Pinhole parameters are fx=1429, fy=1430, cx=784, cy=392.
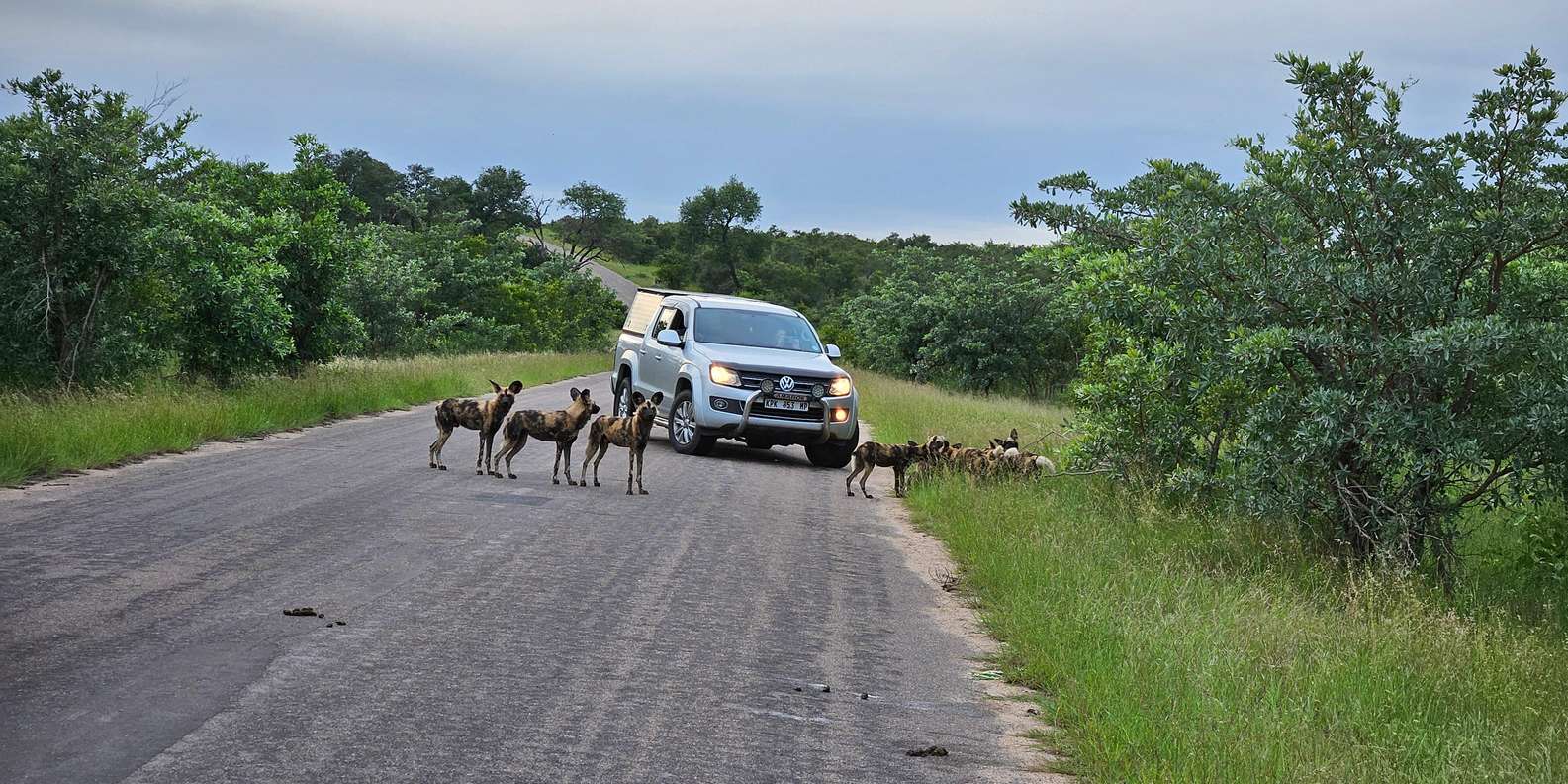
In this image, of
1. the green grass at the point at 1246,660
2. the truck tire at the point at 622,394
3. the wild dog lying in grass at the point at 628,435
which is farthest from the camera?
the truck tire at the point at 622,394

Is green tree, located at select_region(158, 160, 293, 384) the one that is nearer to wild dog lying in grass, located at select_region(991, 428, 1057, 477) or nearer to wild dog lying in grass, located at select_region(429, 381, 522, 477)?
wild dog lying in grass, located at select_region(429, 381, 522, 477)

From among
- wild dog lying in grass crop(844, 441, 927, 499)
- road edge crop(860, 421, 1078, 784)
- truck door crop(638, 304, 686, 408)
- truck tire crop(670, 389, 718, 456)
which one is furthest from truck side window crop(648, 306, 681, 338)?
road edge crop(860, 421, 1078, 784)

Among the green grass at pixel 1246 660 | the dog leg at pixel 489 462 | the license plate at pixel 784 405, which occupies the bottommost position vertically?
the green grass at pixel 1246 660

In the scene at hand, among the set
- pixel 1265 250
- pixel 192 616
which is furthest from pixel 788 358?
pixel 192 616

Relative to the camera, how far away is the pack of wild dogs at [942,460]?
52.1ft

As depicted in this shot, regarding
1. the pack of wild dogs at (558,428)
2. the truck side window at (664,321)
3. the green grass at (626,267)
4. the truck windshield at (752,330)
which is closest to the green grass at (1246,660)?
the pack of wild dogs at (558,428)

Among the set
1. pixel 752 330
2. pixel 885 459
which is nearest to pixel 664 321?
pixel 752 330

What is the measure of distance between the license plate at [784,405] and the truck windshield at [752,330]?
1.58 m

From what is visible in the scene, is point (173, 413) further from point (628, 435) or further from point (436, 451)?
point (628, 435)

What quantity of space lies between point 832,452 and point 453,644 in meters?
12.7

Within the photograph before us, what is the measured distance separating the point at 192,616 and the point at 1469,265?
9317mm

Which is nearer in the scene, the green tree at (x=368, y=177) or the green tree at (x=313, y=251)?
the green tree at (x=313, y=251)

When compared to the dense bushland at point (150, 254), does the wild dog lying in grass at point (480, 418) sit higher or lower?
lower

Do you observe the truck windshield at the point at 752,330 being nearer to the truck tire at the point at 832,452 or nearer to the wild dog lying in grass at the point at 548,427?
the truck tire at the point at 832,452
